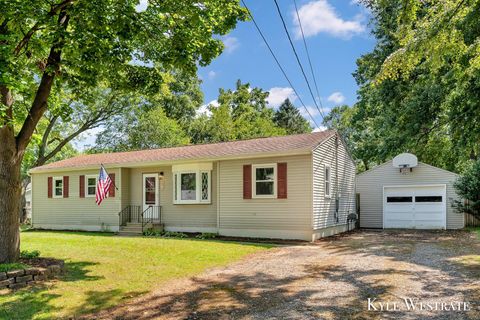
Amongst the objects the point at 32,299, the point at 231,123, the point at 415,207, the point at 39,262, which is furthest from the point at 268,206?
the point at 231,123

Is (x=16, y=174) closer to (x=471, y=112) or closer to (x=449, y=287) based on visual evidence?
(x=449, y=287)

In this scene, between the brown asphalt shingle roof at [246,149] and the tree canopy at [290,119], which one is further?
the tree canopy at [290,119]

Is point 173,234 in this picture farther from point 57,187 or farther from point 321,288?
point 321,288

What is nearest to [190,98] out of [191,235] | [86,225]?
[86,225]

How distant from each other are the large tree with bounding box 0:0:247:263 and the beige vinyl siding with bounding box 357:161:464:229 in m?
13.1

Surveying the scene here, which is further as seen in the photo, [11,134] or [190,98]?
[190,98]

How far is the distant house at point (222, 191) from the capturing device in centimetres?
1355

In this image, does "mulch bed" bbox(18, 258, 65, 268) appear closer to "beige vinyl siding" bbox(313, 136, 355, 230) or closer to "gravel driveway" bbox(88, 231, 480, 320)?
"gravel driveway" bbox(88, 231, 480, 320)

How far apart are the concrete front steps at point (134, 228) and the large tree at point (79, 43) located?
815 cm

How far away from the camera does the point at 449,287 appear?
623 centimetres

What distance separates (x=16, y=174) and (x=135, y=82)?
3302 mm

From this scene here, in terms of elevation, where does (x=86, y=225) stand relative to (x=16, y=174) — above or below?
below

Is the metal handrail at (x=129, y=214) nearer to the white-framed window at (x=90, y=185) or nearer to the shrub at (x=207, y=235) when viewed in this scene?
the white-framed window at (x=90, y=185)

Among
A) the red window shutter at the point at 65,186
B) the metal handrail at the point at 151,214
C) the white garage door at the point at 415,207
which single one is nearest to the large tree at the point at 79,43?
the metal handrail at the point at 151,214
